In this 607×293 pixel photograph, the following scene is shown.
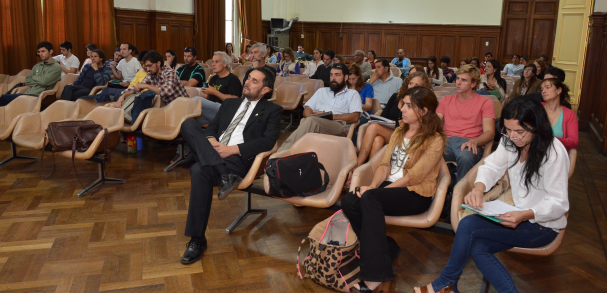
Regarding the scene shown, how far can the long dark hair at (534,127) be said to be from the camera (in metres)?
2.19

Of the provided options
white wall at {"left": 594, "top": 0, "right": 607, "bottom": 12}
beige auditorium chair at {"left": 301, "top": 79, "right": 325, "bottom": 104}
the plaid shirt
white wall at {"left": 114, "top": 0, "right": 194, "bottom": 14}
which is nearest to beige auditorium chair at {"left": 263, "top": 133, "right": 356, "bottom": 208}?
the plaid shirt

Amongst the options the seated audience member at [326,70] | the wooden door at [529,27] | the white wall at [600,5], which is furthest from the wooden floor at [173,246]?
the wooden door at [529,27]

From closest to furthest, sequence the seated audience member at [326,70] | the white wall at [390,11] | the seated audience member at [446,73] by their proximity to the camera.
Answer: the seated audience member at [326,70]
the seated audience member at [446,73]
the white wall at [390,11]

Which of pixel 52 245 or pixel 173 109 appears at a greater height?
pixel 173 109

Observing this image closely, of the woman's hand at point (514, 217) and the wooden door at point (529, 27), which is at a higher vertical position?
the wooden door at point (529, 27)

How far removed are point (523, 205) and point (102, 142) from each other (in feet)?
11.0

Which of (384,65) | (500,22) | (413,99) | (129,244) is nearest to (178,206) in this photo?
(129,244)

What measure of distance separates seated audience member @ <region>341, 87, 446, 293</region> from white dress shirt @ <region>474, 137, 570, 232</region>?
13.0 inches

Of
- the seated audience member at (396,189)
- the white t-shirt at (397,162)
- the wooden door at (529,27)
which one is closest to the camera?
the seated audience member at (396,189)

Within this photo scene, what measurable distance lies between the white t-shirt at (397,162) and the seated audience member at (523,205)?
1.75ft

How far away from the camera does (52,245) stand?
119 inches

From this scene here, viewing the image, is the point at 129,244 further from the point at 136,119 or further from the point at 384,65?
the point at 384,65

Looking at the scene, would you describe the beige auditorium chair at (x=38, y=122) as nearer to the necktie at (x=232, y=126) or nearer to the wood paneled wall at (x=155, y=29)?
the necktie at (x=232, y=126)

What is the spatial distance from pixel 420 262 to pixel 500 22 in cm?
1454
